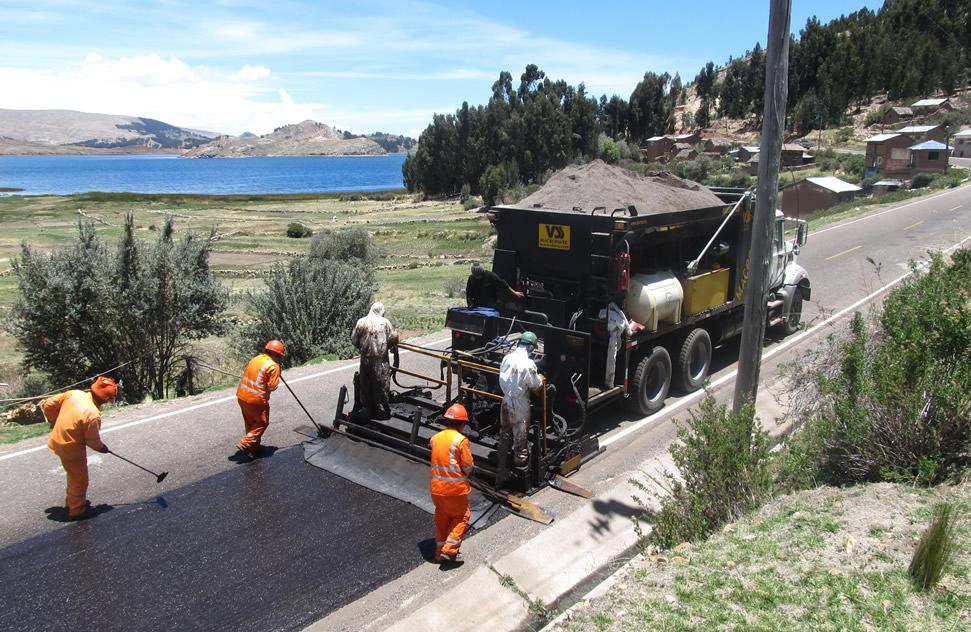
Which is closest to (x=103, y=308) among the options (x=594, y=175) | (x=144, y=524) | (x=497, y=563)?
(x=144, y=524)

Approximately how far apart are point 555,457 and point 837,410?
2870 mm

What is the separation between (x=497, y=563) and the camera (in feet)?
19.9

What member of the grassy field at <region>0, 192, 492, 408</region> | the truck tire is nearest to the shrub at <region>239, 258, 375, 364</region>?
the grassy field at <region>0, 192, 492, 408</region>

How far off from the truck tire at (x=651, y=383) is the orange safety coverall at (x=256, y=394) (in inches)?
188

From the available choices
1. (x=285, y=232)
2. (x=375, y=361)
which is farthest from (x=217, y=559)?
(x=285, y=232)

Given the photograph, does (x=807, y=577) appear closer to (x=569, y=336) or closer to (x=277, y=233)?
(x=569, y=336)

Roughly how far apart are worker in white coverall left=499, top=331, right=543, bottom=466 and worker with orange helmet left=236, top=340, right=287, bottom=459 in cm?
293

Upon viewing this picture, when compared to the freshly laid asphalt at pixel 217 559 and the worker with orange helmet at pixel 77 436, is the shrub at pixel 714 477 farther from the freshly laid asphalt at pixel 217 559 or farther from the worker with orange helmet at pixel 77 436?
the worker with orange helmet at pixel 77 436

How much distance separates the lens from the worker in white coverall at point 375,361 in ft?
28.0

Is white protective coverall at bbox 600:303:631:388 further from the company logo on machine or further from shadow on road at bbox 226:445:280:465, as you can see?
shadow on road at bbox 226:445:280:465

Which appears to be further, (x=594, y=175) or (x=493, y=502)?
(x=594, y=175)

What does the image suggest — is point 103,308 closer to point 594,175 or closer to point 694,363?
point 594,175

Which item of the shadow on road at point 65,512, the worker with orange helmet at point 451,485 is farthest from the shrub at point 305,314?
the worker with orange helmet at point 451,485

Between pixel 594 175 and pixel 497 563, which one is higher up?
pixel 594 175
